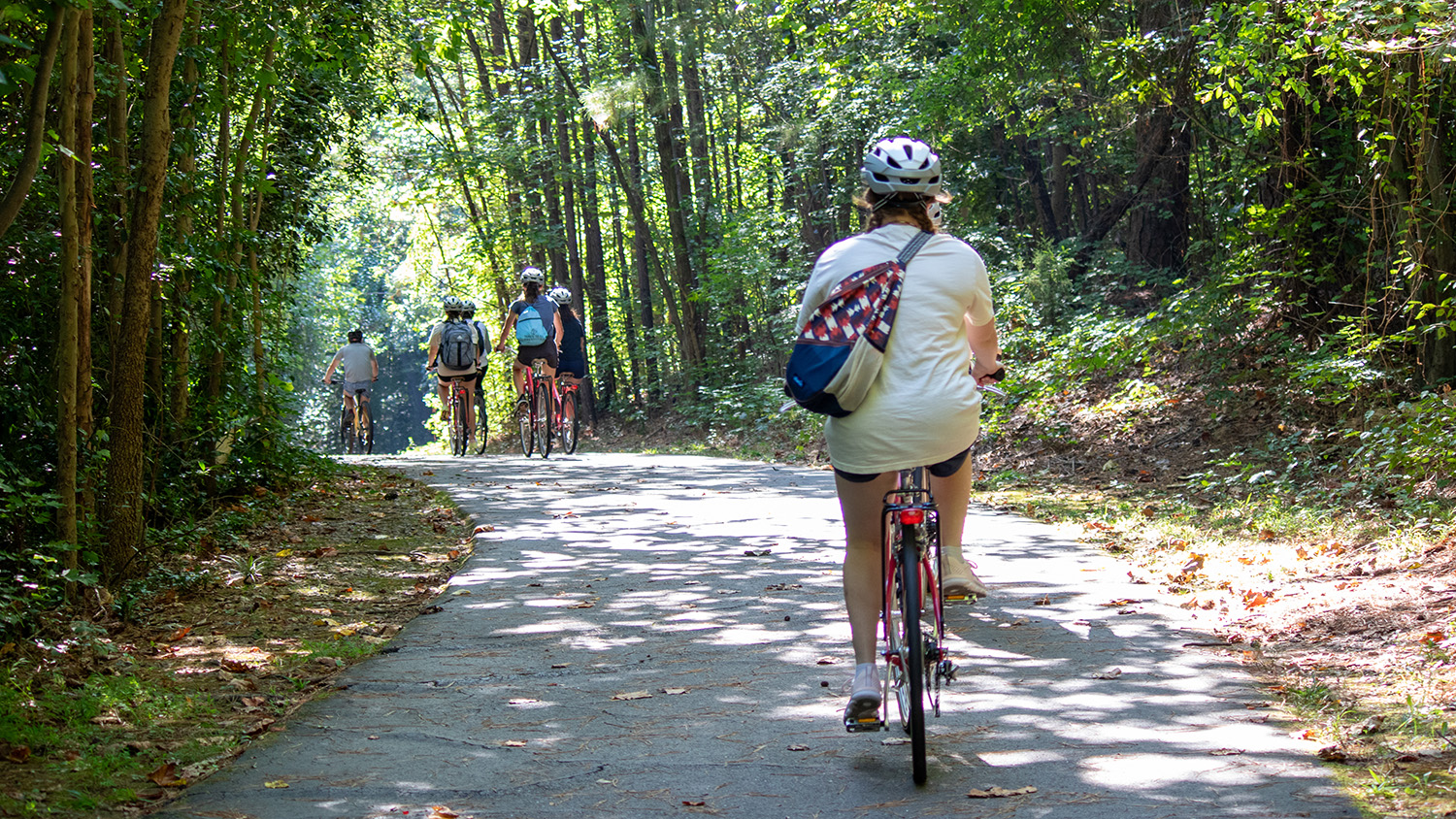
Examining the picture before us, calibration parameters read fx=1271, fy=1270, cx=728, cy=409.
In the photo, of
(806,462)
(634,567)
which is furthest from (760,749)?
(806,462)

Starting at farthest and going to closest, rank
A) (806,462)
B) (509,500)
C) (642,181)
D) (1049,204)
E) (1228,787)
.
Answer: (642,181) → (1049,204) → (806,462) → (509,500) → (1228,787)

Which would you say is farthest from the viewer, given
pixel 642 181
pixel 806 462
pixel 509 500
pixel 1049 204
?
pixel 642 181

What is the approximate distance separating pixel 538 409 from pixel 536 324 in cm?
132

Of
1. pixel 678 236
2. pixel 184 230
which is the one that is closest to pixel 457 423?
pixel 678 236

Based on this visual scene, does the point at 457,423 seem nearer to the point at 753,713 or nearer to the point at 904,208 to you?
the point at 753,713

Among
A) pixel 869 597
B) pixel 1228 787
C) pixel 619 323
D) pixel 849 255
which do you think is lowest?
pixel 1228 787

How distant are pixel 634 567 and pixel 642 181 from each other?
29.4 metres

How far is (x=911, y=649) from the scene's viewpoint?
407 centimetres

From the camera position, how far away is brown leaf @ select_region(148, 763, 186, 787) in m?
4.34

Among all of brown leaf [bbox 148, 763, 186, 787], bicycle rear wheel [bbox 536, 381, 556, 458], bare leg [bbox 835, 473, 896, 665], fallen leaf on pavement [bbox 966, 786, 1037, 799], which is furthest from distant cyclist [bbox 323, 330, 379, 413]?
fallen leaf on pavement [bbox 966, 786, 1037, 799]

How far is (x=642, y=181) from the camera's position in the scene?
36.8m

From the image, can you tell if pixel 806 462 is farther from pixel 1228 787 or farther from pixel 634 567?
pixel 1228 787

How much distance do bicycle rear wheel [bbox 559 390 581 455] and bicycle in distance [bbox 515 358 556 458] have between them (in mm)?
212

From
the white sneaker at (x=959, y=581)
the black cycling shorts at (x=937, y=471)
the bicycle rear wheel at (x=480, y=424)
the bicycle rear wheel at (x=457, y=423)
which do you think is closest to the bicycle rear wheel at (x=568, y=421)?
the bicycle rear wheel at (x=480, y=424)
